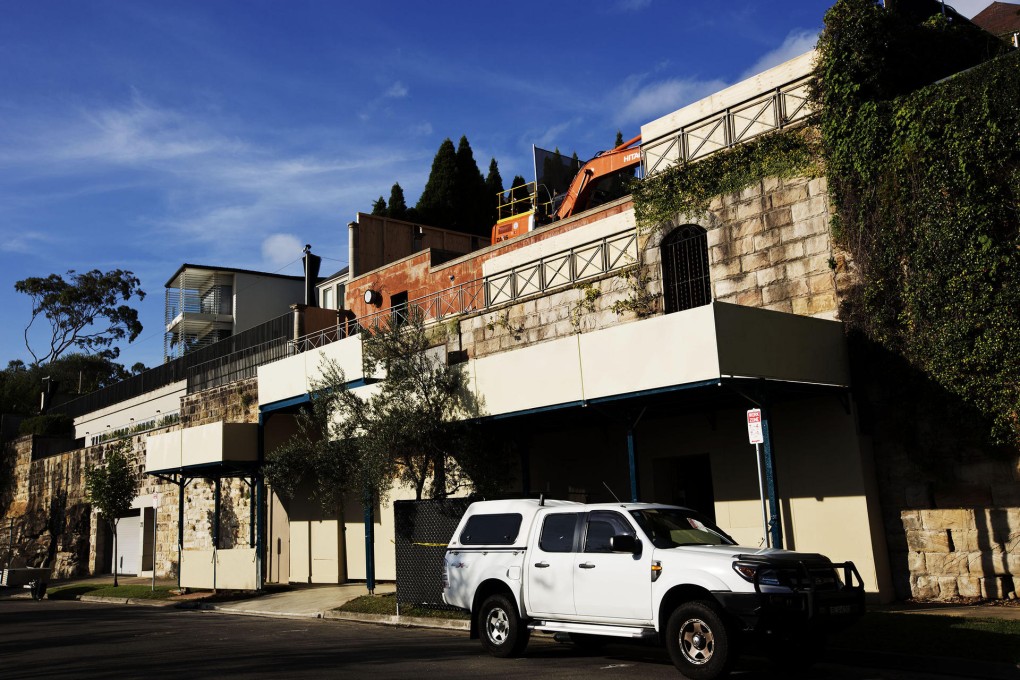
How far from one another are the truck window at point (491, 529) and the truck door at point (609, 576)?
1241 millimetres

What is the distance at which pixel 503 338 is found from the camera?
23641 mm

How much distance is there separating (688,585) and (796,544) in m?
8.16

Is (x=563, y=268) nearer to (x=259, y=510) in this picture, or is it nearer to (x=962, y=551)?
(x=259, y=510)

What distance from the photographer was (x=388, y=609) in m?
18.0

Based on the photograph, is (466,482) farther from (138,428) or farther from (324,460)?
(138,428)

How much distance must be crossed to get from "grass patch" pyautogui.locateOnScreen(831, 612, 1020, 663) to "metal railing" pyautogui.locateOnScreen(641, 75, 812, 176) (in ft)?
33.1

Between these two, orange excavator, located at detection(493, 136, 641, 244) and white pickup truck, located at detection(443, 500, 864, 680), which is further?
orange excavator, located at detection(493, 136, 641, 244)

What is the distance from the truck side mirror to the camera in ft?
34.1

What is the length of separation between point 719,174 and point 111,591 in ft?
75.9

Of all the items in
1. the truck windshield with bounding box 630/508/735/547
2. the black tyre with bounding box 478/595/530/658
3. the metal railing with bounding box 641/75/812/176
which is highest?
the metal railing with bounding box 641/75/812/176

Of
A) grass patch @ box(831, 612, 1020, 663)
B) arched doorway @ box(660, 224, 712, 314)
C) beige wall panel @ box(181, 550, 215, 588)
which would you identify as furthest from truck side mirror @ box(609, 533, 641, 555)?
beige wall panel @ box(181, 550, 215, 588)

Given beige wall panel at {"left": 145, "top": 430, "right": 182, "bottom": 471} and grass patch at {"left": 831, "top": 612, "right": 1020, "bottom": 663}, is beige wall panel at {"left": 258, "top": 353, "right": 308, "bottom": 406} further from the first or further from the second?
grass patch at {"left": 831, "top": 612, "right": 1020, "bottom": 663}

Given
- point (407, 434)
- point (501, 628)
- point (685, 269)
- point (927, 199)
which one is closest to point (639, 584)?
point (501, 628)

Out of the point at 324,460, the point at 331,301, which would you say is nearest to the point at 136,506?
the point at 331,301
